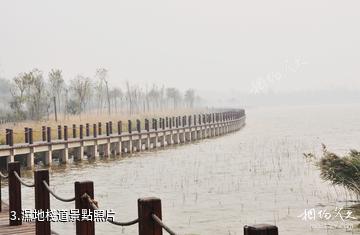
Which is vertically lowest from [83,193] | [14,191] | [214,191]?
[214,191]

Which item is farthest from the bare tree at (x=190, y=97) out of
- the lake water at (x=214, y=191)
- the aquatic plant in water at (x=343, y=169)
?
the aquatic plant in water at (x=343, y=169)

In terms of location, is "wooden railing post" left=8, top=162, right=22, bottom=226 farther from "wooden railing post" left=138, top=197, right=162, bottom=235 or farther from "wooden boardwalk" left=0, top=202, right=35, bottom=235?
"wooden railing post" left=138, top=197, right=162, bottom=235

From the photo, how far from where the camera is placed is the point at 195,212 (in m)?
15.1

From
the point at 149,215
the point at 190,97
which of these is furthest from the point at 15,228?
the point at 190,97

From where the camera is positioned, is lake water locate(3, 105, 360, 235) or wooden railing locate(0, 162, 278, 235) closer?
wooden railing locate(0, 162, 278, 235)

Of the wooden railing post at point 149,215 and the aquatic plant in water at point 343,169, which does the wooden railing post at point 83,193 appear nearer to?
the wooden railing post at point 149,215

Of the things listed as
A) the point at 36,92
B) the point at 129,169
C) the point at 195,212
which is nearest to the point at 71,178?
the point at 129,169

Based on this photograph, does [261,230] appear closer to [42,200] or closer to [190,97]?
[42,200]

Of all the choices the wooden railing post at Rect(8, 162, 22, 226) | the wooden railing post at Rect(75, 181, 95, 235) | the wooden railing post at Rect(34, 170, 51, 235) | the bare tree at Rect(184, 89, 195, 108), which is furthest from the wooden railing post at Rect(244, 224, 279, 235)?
the bare tree at Rect(184, 89, 195, 108)

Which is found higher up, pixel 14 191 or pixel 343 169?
pixel 14 191

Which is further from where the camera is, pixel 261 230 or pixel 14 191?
pixel 14 191

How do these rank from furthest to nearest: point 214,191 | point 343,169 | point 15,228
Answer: point 214,191
point 343,169
point 15,228

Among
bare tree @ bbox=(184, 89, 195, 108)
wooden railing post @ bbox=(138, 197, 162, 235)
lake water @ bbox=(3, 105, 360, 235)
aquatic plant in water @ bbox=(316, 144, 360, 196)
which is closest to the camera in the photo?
wooden railing post @ bbox=(138, 197, 162, 235)

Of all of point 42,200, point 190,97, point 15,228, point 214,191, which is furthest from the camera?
point 190,97
